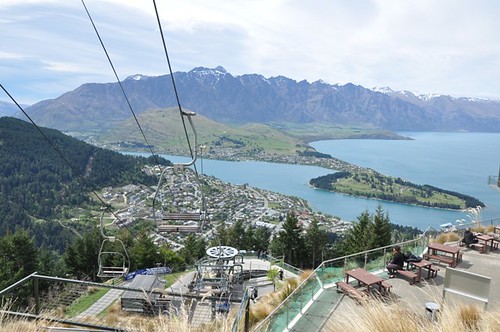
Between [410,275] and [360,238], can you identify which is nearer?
[410,275]

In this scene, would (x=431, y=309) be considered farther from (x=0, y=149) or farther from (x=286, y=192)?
(x=0, y=149)

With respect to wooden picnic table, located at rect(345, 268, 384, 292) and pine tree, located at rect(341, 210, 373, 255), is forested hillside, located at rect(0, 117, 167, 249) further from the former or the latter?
wooden picnic table, located at rect(345, 268, 384, 292)

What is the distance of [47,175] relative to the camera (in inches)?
3597

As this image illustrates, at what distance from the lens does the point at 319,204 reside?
82688 mm

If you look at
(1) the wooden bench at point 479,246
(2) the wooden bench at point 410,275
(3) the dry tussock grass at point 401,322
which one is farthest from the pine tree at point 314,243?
(3) the dry tussock grass at point 401,322

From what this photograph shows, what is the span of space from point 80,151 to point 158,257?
88.5 meters

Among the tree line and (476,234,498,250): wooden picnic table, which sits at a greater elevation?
(476,234,498,250): wooden picnic table

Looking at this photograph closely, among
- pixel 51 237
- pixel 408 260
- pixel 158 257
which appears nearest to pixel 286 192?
pixel 51 237

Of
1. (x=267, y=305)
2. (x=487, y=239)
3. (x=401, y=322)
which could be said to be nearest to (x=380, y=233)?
(x=487, y=239)

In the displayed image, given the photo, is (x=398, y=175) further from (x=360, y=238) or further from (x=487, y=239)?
(x=487, y=239)

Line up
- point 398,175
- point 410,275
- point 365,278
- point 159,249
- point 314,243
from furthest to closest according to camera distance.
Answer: point 398,175 → point 314,243 → point 159,249 → point 410,275 → point 365,278

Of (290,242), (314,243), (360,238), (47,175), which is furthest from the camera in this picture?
(47,175)

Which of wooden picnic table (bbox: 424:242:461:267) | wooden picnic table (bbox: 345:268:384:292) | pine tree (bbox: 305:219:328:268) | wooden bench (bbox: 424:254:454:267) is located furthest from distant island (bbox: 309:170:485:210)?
wooden picnic table (bbox: 345:268:384:292)

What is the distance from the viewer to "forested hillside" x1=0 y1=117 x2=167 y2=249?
72.0 m
